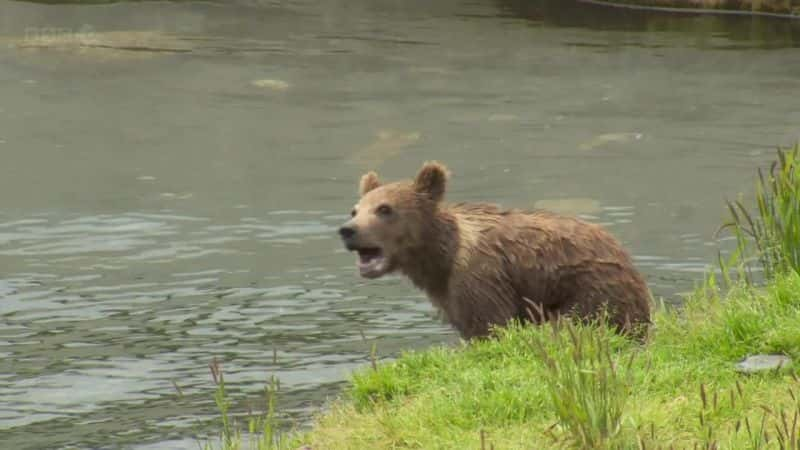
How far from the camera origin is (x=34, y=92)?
19250mm

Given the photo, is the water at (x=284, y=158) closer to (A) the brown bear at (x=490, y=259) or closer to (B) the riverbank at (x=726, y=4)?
(B) the riverbank at (x=726, y=4)

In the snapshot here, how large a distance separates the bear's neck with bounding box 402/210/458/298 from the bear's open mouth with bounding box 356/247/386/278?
0.45 ft

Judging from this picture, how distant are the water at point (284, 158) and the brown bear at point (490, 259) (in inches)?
36.6

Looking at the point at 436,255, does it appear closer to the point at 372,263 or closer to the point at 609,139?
the point at 372,263

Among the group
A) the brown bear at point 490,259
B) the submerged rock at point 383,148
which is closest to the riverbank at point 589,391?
the brown bear at point 490,259

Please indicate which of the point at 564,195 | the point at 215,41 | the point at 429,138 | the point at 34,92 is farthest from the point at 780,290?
the point at 215,41

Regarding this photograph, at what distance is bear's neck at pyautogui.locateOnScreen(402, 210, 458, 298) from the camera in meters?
9.59

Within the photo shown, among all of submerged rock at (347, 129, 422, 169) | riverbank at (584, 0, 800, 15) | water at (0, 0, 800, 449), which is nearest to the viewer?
water at (0, 0, 800, 449)

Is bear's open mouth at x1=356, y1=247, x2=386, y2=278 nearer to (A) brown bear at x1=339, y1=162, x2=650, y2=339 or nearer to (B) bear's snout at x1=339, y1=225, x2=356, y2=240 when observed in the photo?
(A) brown bear at x1=339, y1=162, x2=650, y2=339

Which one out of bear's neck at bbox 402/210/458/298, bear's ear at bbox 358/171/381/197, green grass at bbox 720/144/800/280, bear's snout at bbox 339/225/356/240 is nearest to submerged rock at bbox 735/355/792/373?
green grass at bbox 720/144/800/280

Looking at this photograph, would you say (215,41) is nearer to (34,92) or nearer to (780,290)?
(34,92)

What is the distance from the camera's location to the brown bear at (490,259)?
945 centimetres

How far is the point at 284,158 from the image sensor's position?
17.0m

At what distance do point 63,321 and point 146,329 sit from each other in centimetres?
60
